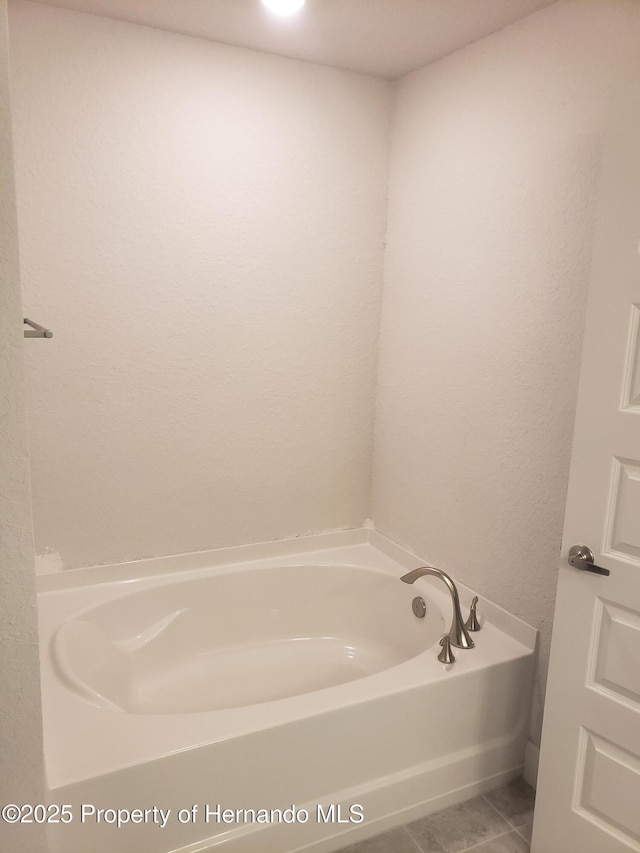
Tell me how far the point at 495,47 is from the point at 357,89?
643mm

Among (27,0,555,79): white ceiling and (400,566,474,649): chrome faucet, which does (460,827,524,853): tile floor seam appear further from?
(27,0,555,79): white ceiling

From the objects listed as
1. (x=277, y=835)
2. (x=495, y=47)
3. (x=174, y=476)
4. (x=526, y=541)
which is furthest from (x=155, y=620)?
(x=495, y=47)

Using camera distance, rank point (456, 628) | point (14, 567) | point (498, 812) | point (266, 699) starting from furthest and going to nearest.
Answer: point (266, 699), point (456, 628), point (498, 812), point (14, 567)

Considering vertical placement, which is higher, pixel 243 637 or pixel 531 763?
pixel 243 637

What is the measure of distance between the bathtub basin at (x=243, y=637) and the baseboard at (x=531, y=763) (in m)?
0.46

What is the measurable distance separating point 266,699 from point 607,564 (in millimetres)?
1377

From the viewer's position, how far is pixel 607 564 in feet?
5.04

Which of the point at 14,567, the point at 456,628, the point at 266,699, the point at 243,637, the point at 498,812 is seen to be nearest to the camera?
the point at 14,567

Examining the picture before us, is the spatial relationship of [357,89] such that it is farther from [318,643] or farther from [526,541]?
[318,643]

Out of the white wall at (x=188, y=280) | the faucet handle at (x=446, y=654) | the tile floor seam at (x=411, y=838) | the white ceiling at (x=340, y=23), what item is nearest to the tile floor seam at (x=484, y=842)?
the tile floor seam at (x=411, y=838)

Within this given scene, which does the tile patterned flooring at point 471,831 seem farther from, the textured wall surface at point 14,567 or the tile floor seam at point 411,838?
the textured wall surface at point 14,567

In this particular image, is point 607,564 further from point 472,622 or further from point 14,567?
point 14,567

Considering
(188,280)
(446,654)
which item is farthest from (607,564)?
(188,280)

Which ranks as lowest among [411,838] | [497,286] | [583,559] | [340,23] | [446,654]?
[411,838]
